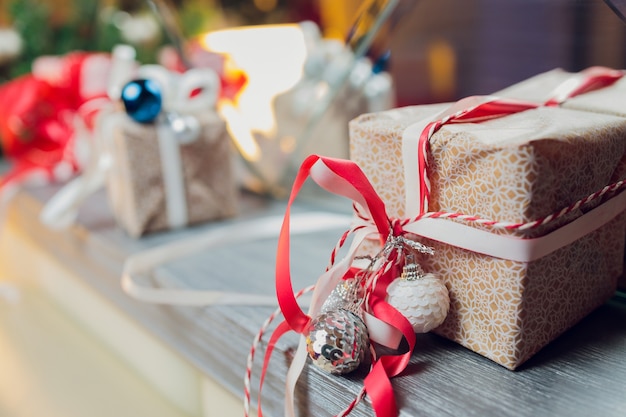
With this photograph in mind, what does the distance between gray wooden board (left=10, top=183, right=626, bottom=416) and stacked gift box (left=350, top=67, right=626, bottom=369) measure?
0.02m

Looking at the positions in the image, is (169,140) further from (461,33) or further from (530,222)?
(530,222)

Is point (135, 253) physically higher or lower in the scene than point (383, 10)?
lower

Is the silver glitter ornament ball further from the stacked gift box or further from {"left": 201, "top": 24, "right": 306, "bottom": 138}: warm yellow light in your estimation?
{"left": 201, "top": 24, "right": 306, "bottom": 138}: warm yellow light

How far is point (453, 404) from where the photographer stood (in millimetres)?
350

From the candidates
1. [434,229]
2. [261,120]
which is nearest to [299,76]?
[261,120]

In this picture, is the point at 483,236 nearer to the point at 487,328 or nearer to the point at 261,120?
A: the point at 487,328

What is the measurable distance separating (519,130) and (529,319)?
119mm

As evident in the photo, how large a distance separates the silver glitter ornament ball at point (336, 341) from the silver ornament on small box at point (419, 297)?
32mm

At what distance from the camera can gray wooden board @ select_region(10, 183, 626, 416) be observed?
352mm

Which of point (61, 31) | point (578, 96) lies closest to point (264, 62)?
point (578, 96)

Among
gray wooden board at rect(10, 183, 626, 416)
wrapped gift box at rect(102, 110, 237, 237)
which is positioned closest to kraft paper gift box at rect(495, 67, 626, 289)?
gray wooden board at rect(10, 183, 626, 416)

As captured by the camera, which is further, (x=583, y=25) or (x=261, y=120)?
(x=261, y=120)

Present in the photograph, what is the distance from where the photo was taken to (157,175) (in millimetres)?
683

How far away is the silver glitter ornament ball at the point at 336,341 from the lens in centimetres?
37
